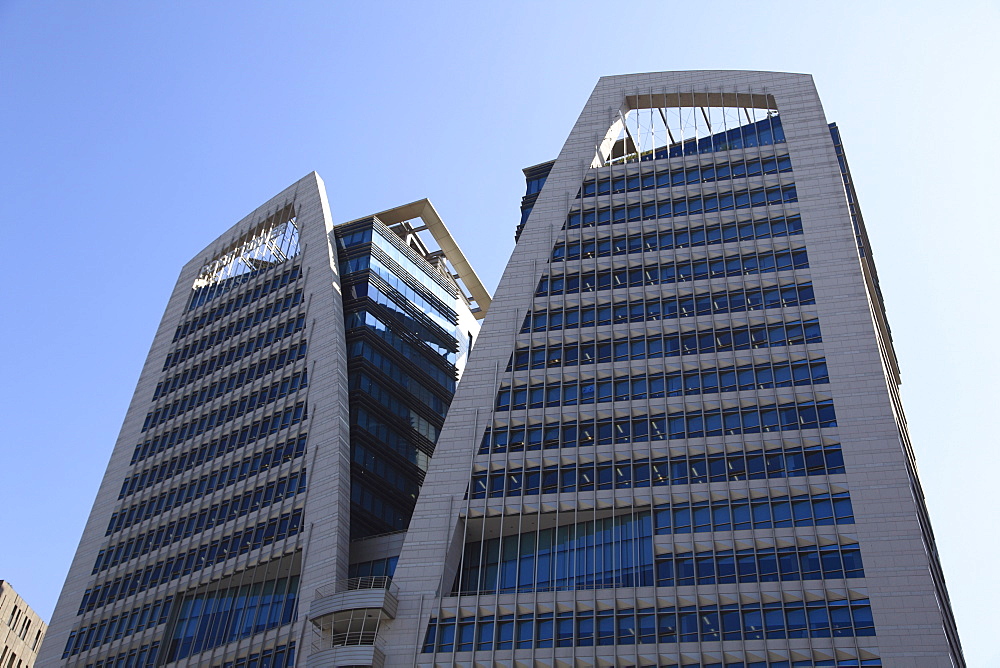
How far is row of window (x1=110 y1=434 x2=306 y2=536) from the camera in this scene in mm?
97312

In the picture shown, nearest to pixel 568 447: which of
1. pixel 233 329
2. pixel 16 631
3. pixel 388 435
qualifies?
pixel 388 435

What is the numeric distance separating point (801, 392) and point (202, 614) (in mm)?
53090

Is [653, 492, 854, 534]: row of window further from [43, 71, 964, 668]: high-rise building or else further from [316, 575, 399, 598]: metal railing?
[316, 575, 399, 598]: metal railing

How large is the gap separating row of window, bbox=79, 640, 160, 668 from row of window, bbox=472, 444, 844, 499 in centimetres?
3215

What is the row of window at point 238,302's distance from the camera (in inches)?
4500

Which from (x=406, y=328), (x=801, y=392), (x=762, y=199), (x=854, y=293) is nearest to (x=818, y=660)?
(x=801, y=392)

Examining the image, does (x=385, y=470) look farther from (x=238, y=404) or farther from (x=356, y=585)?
(x=356, y=585)

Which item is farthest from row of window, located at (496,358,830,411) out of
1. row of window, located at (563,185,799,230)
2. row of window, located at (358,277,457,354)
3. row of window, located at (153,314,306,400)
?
row of window, located at (358,277,457,354)

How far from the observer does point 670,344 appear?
88.2 meters

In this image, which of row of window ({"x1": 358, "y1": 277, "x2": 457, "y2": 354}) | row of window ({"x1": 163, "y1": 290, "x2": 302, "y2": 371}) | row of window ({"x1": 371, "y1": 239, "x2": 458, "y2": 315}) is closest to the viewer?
row of window ({"x1": 163, "y1": 290, "x2": 302, "y2": 371})

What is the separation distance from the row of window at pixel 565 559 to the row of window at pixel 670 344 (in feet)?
48.7

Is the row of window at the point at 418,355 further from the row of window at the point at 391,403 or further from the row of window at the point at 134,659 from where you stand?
the row of window at the point at 134,659

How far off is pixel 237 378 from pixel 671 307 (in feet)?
149

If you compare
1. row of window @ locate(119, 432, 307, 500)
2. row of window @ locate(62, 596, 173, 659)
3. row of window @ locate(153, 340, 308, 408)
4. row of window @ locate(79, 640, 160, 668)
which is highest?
row of window @ locate(153, 340, 308, 408)
